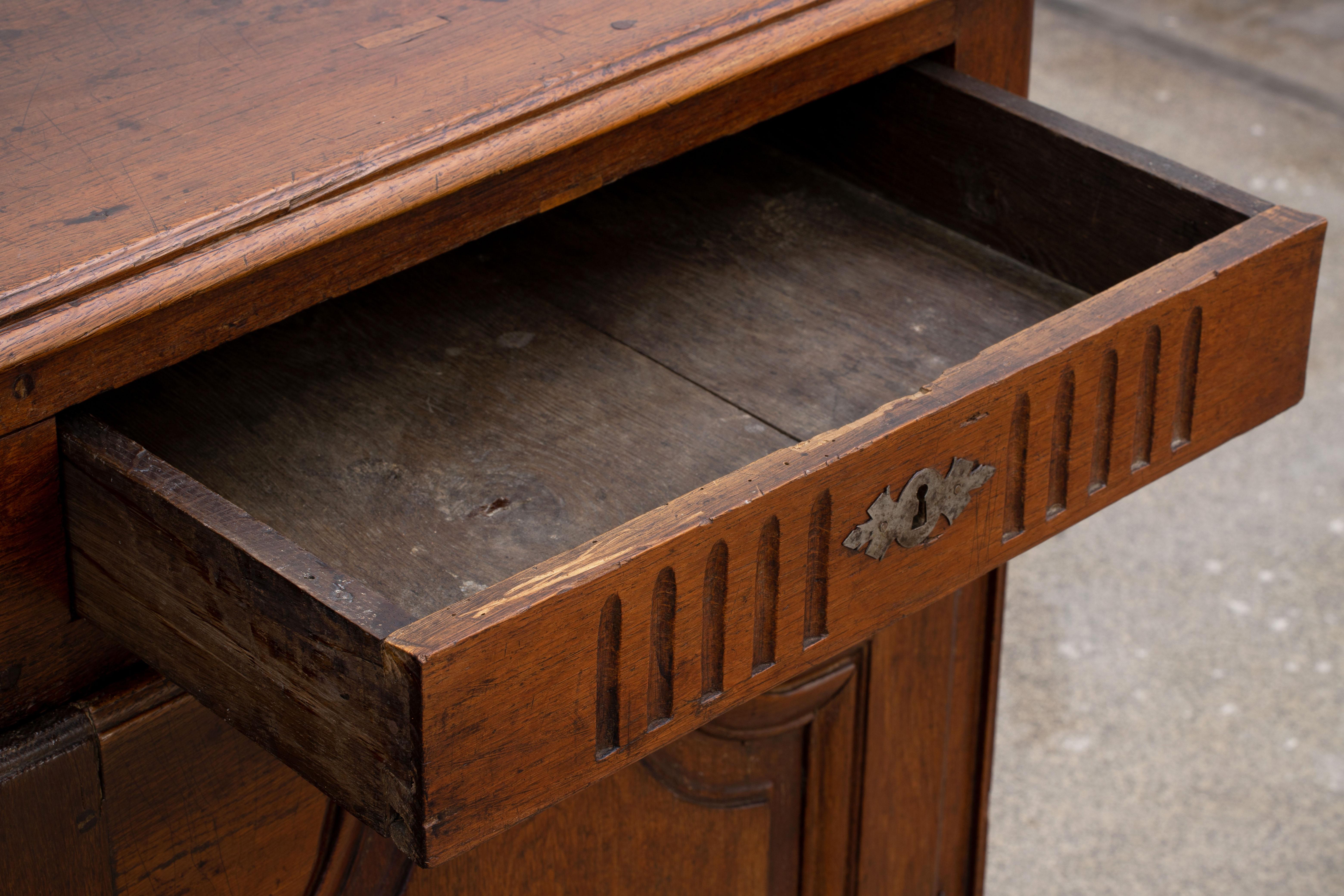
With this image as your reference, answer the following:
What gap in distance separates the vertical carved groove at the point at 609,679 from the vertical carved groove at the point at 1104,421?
0.28m

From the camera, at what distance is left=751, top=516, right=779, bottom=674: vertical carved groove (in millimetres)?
675

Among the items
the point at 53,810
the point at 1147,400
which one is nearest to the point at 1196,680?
the point at 1147,400

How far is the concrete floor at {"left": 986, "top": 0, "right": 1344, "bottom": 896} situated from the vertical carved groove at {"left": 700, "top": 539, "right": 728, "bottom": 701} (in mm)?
1150

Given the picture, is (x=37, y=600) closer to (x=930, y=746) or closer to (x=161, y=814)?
(x=161, y=814)

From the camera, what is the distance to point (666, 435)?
33.0 inches

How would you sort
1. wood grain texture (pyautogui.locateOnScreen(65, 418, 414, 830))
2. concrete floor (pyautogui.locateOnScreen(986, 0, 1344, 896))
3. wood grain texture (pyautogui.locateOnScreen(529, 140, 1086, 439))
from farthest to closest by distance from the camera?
1. concrete floor (pyautogui.locateOnScreen(986, 0, 1344, 896))
2. wood grain texture (pyautogui.locateOnScreen(529, 140, 1086, 439))
3. wood grain texture (pyautogui.locateOnScreen(65, 418, 414, 830))

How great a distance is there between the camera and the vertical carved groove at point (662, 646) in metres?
0.65

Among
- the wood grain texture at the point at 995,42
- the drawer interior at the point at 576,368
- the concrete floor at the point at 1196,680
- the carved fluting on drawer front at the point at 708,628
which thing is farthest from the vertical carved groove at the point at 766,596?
the concrete floor at the point at 1196,680

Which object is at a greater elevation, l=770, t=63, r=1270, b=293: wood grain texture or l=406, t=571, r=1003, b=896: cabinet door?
l=770, t=63, r=1270, b=293: wood grain texture

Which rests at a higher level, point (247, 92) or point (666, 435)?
point (247, 92)

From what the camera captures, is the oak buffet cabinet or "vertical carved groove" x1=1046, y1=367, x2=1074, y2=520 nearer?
the oak buffet cabinet

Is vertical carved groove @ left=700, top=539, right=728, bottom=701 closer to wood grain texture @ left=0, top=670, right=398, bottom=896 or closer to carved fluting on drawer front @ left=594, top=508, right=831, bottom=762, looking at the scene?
carved fluting on drawer front @ left=594, top=508, right=831, bottom=762

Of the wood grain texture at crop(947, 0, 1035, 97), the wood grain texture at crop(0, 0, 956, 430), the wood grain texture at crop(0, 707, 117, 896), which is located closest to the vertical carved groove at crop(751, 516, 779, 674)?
the wood grain texture at crop(0, 0, 956, 430)

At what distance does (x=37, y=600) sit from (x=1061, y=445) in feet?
1.54
